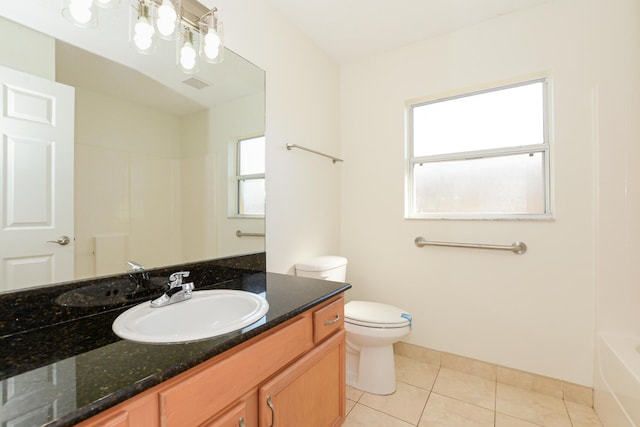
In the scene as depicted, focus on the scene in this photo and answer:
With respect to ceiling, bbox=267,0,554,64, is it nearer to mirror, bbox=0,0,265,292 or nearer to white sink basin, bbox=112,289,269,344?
mirror, bbox=0,0,265,292

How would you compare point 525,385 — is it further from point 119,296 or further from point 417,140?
point 119,296

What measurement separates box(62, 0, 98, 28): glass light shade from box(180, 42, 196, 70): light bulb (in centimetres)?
31

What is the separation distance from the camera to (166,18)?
3.74 feet

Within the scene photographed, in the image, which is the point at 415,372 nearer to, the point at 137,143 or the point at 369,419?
the point at 369,419

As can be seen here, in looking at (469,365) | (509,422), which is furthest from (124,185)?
(469,365)

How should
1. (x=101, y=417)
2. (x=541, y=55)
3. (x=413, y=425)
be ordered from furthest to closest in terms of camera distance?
(x=541, y=55)
(x=413, y=425)
(x=101, y=417)

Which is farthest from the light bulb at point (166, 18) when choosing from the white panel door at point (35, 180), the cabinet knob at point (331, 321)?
the cabinet knob at point (331, 321)

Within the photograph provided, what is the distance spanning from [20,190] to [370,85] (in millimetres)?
2198

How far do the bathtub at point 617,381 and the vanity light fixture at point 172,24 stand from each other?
7.69 feet

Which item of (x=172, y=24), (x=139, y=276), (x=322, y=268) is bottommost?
(x=322, y=268)

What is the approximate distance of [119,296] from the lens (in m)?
1.04

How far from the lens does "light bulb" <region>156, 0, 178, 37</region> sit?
44.3 inches

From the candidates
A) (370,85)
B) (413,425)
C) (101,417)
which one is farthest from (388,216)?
(101,417)

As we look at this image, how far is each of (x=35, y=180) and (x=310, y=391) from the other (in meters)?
1.18
